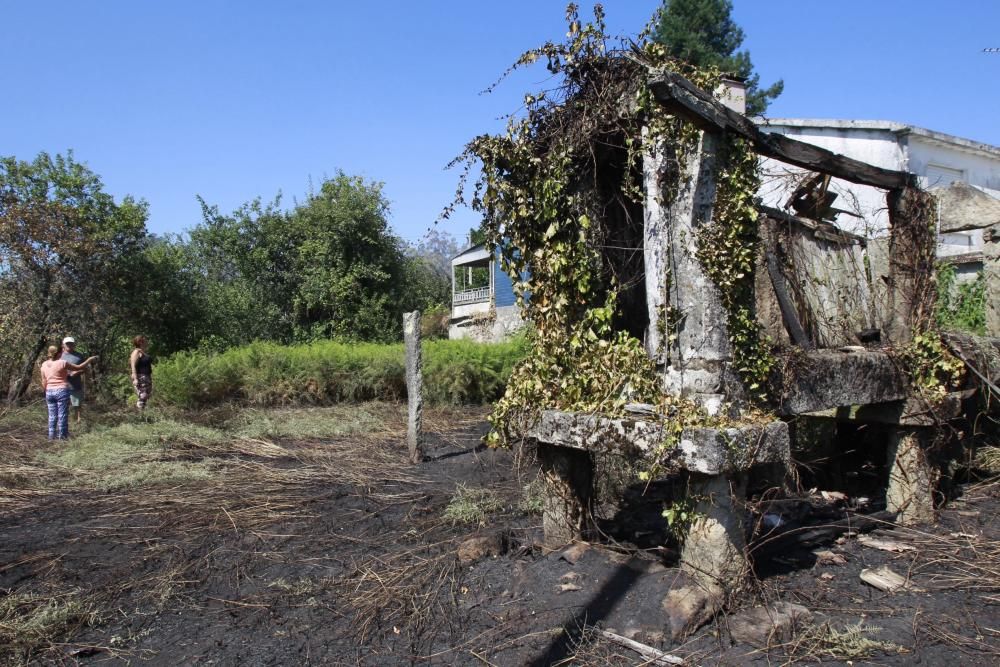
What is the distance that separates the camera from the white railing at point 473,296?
30.6 meters

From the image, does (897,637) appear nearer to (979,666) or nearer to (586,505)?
(979,666)

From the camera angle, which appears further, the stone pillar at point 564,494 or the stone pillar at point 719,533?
the stone pillar at point 564,494

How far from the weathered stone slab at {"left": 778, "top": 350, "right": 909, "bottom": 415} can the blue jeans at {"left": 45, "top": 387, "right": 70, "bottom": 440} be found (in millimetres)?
10100

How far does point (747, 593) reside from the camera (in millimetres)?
3895

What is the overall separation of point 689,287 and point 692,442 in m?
0.87

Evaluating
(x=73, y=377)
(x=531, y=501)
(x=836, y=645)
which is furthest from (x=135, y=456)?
(x=836, y=645)

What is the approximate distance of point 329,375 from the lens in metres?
14.2

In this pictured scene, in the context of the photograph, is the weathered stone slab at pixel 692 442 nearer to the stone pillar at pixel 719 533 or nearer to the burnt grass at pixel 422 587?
the stone pillar at pixel 719 533

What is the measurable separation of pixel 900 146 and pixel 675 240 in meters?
15.2

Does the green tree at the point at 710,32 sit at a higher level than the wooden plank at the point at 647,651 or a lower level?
higher

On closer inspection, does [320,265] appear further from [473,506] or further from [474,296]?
[473,506]

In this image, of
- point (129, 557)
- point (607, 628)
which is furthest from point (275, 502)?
point (607, 628)

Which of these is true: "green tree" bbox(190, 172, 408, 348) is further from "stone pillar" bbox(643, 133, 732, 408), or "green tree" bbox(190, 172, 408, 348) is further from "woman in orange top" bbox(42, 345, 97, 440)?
"stone pillar" bbox(643, 133, 732, 408)

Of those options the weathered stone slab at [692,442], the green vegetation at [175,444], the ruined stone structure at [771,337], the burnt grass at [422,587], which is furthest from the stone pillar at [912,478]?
the green vegetation at [175,444]
